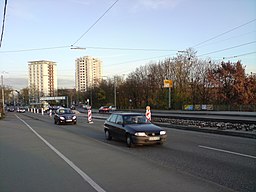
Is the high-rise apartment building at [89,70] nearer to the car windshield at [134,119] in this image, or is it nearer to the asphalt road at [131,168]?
the car windshield at [134,119]

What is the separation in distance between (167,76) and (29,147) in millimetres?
58649

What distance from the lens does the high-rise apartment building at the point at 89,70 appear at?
101950mm

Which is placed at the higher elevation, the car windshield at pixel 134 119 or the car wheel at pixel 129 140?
the car windshield at pixel 134 119

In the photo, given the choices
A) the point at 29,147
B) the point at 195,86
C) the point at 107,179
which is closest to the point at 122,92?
the point at 195,86

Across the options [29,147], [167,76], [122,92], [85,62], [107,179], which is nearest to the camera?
[107,179]

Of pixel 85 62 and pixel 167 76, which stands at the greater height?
pixel 85 62

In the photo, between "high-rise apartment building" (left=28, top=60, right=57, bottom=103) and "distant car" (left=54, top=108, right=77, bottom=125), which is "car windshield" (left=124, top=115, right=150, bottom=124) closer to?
"distant car" (left=54, top=108, right=77, bottom=125)

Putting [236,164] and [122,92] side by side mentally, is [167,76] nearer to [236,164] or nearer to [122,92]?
[122,92]

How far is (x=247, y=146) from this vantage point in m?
11.0

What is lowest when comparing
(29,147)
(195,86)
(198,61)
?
(29,147)

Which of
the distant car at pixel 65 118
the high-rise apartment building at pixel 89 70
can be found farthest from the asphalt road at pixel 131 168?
the high-rise apartment building at pixel 89 70

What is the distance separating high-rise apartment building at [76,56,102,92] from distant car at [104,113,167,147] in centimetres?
8889

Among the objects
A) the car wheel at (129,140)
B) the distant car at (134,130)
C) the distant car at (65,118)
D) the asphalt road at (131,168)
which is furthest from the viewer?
the distant car at (65,118)

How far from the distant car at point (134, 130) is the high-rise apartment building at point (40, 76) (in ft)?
320
